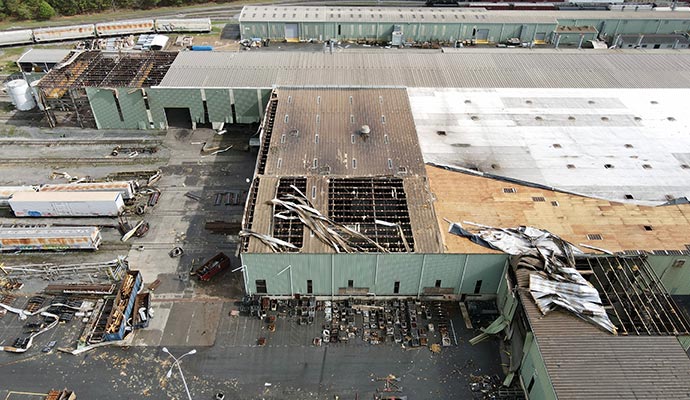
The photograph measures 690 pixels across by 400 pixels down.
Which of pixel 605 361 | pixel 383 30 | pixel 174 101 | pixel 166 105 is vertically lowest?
pixel 166 105

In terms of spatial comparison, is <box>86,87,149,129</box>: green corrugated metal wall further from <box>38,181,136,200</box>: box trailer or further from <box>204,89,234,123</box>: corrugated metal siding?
<box>38,181,136,200</box>: box trailer

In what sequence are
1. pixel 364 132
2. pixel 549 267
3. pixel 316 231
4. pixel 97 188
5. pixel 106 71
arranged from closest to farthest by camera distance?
1. pixel 549 267
2. pixel 316 231
3. pixel 364 132
4. pixel 97 188
5. pixel 106 71

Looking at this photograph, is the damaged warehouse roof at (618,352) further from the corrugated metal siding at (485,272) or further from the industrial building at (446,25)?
the industrial building at (446,25)

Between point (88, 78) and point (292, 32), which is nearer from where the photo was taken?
point (88, 78)

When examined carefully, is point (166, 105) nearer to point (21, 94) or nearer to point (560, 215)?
point (21, 94)

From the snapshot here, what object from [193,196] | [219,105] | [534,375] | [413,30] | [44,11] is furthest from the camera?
[44,11]

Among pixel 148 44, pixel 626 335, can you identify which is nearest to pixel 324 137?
pixel 626 335

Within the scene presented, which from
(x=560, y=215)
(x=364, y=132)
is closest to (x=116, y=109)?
(x=364, y=132)
